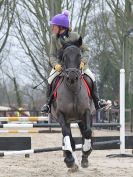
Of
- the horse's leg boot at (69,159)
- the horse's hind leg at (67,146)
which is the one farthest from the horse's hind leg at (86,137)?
the horse's leg boot at (69,159)

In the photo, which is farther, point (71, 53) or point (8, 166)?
point (8, 166)

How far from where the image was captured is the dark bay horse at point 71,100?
7.29m

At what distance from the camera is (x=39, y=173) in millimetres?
7684

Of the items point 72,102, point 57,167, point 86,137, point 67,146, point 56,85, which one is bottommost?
point 57,167

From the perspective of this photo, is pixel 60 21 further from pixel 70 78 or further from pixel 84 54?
pixel 70 78

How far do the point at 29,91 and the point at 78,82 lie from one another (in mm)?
47672

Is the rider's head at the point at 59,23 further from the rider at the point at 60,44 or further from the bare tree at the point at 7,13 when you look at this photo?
the bare tree at the point at 7,13

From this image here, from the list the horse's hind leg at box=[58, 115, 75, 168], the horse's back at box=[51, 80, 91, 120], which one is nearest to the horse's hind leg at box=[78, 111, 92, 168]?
the horse's back at box=[51, 80, 91, 120]

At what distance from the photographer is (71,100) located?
293 inches

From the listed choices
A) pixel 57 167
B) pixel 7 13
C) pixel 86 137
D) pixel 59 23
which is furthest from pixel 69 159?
pixel 7 13

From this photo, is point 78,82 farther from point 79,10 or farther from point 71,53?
point 79,10

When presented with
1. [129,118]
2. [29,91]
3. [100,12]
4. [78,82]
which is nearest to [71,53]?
[78,82]

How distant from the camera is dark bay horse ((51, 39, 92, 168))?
7285 mm

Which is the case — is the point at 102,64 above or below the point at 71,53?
above
